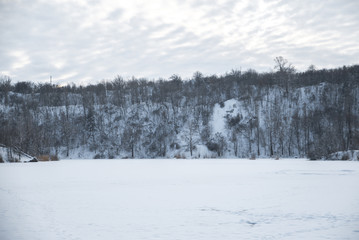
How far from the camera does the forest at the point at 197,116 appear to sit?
176ft

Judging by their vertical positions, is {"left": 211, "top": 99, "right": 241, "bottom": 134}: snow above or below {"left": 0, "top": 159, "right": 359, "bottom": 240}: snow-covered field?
above

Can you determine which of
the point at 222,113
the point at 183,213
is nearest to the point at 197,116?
the point at 222,113

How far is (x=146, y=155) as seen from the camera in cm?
5794

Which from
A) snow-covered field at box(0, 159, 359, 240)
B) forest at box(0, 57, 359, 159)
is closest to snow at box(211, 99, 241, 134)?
forest at box(0, 57, 359, 159)

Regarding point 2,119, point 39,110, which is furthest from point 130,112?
point 2,119

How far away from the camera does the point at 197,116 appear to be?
64.6 m

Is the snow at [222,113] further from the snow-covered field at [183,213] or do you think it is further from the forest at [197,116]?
the snow-covered field at [183,213]

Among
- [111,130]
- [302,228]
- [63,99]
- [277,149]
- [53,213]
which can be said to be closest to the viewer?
[302,228]

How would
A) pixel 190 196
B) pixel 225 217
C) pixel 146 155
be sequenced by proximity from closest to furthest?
pixel 225 217
pixel 190 196
pixel 146 155

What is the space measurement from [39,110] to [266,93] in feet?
168

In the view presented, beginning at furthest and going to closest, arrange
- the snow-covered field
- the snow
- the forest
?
the snow < the forest < the snow-covered field

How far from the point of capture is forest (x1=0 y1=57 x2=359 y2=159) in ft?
176

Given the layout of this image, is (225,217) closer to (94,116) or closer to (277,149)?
(277,149)

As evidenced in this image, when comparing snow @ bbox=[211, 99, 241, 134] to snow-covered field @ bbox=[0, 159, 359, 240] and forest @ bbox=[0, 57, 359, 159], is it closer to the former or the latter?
forest @ bbox=[0, 57, 359, 159]
